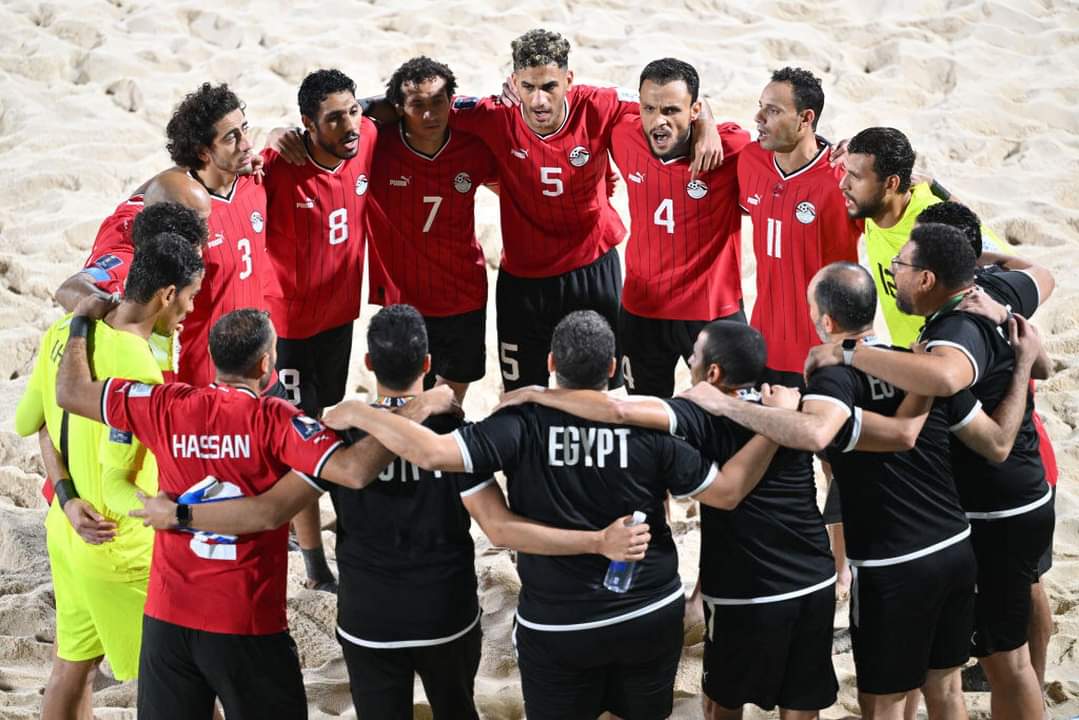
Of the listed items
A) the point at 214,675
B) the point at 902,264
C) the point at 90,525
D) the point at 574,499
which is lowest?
the point at 214,675

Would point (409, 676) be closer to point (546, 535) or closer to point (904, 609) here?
point (546, 535)

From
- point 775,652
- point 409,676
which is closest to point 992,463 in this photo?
point 775,652

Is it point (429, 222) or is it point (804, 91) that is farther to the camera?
point (429, 222)

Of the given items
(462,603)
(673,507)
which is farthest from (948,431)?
(673,507)

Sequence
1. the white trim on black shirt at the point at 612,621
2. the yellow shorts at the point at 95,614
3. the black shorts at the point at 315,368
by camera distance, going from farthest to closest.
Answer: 1. the black shorts at the point at 315,368
2. the yellow shorts at the point at 95,614
3. the white trim on black shirt at the point at 612,621

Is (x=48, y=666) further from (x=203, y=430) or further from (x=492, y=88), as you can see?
(x=492, y=88)

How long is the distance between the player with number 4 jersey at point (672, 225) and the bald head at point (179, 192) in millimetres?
2155

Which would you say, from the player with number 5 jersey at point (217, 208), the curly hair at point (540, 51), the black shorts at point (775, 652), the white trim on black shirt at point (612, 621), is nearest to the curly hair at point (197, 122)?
the player with number 5 jersey at point (217, 208)

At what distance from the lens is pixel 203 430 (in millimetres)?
4461

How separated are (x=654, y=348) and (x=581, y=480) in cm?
267

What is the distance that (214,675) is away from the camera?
453 cm

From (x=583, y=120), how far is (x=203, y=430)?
3.19 m

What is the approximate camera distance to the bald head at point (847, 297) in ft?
15.7

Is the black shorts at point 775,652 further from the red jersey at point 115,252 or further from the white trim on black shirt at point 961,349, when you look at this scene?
the red jersey at point 115,252
